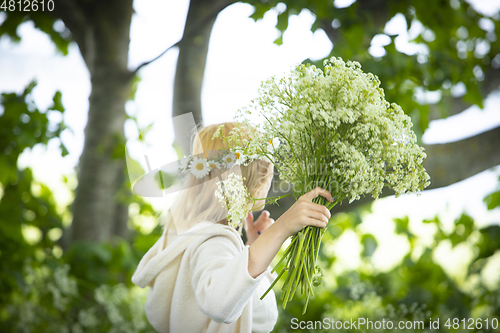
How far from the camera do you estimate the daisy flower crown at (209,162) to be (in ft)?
2.10

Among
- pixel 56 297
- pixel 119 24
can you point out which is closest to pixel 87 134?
pixel 119 24

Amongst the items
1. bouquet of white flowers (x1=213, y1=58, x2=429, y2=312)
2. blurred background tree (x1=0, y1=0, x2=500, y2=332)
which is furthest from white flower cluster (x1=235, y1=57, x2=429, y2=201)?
blurred background tree (x1=0, y1=0, x2=500, y2=332)

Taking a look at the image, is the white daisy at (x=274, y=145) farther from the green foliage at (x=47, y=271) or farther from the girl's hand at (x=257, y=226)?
the green foliage at (x=47, y=271)

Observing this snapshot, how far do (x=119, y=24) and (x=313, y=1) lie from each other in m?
1.02

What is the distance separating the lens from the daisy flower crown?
64 cm

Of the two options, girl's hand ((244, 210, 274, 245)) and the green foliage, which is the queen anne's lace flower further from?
the green foliage

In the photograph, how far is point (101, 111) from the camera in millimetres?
1661

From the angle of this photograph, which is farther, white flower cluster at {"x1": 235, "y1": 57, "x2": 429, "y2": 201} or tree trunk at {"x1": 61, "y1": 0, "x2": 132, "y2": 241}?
tree trunk at {"x1": 61, "y1": 0, "x2": 132, "y2": 241}

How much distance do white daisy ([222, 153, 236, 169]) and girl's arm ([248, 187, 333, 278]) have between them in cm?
16

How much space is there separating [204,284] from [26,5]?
6.09 ft

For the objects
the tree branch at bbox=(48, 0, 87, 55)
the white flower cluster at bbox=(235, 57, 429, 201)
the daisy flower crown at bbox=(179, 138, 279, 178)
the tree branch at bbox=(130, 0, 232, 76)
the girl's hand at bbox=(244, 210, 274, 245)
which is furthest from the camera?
the tree branch at bbox=(48, 0, 87, 55)

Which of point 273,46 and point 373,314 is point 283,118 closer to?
point 273,46

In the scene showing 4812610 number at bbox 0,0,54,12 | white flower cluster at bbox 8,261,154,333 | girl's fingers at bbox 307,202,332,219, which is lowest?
white flower cluster at bbox 8,261,154,333

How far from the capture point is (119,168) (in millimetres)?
1811
